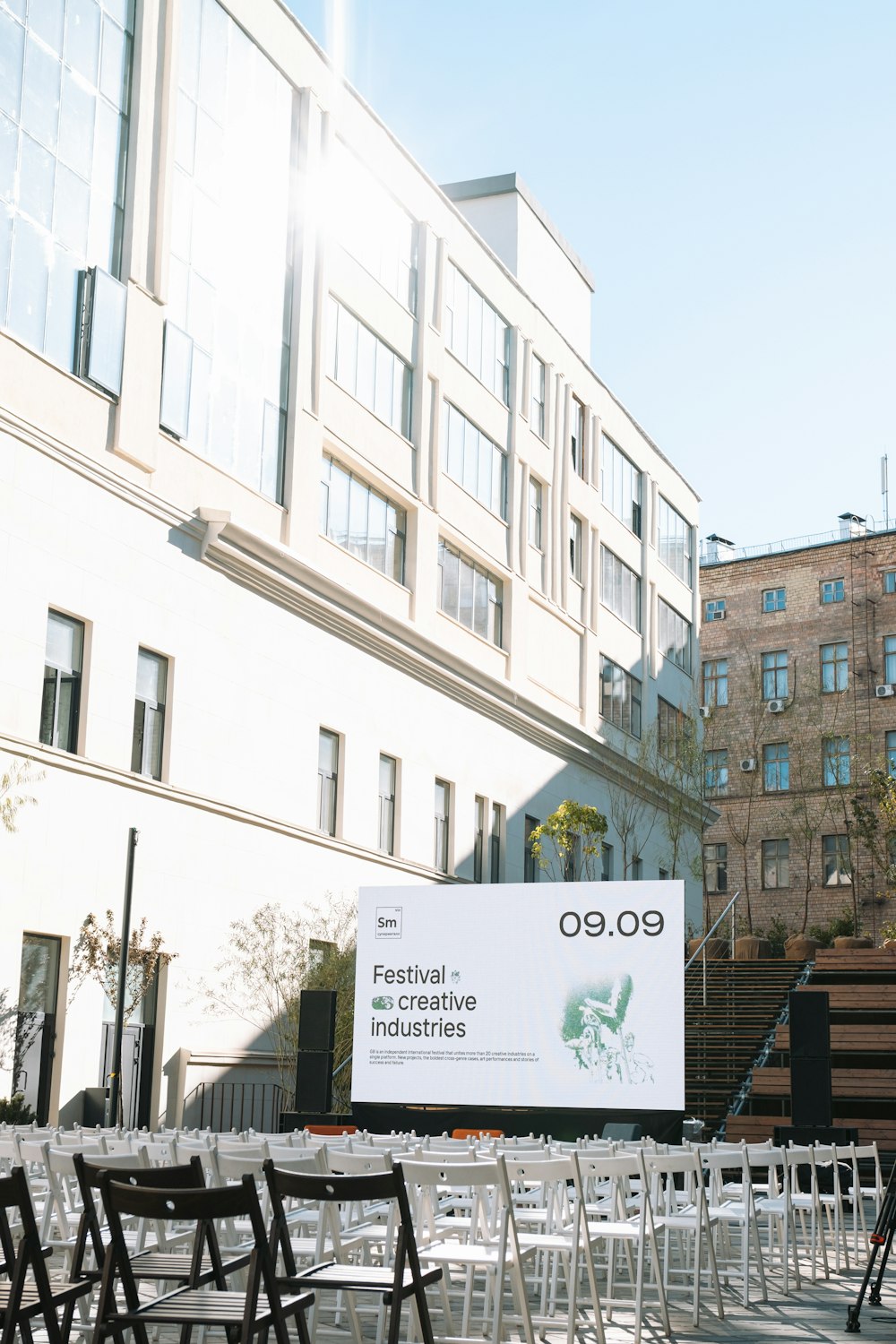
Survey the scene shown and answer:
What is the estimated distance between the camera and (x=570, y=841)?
34.6 m

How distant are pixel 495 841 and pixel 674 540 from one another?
17.0 metres

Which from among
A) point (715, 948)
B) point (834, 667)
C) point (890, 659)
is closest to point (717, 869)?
point (834, 667)

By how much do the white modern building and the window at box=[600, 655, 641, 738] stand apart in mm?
2911

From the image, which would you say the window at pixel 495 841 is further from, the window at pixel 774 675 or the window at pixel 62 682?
the window at pixel 774 675

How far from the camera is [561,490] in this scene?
39.4 meters

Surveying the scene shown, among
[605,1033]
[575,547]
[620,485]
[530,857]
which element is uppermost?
[620,485]

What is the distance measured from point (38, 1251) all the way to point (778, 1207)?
617cm

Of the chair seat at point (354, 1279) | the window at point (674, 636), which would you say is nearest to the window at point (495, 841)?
the window at point (674, 636)

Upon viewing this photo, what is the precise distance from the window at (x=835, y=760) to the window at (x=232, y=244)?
1194 inches

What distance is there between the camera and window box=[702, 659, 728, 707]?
56.2m

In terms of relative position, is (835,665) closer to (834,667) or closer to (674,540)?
(834,667)

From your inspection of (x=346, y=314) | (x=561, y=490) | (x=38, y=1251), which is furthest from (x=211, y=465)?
(x=38, y=1251)

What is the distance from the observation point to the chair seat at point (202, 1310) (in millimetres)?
5637

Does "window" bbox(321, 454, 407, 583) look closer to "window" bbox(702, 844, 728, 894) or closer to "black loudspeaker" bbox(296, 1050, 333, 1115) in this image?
"black loudspeaker" bbox(296, 1050, 333, 1115)
